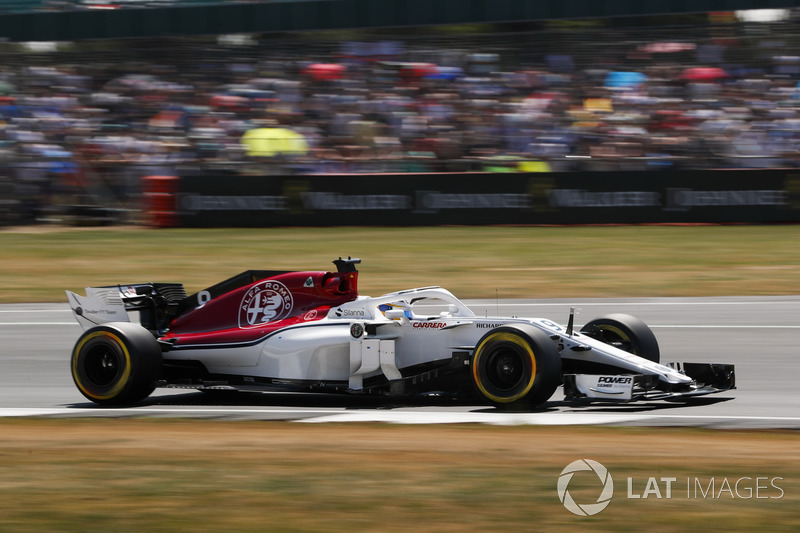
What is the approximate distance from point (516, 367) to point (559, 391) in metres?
1.28

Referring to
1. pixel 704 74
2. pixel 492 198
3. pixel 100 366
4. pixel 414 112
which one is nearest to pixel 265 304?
pixel 100 366

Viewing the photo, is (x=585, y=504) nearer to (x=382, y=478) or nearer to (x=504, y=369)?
(x=382, y=478)

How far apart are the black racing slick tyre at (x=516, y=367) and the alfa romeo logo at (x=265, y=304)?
74.3 inches

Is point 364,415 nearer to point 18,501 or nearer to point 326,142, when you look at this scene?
point 18,501

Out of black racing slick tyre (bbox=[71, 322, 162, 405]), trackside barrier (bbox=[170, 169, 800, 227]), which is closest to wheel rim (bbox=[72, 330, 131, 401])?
black racing slick tyre (bbox=[71, 322, 162, 405])

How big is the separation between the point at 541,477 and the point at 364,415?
8.74ft

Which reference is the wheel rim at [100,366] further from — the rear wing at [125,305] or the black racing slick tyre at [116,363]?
the rear wing at [125,305]

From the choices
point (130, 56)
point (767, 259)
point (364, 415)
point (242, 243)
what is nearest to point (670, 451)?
point (364, 415)

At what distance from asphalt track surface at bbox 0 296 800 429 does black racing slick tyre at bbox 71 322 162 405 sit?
15 cm

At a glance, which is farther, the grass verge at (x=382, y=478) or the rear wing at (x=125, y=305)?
the rear wing at (x=125, y=305)

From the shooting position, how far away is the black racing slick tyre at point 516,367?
7.90 m

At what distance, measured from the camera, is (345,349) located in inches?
343

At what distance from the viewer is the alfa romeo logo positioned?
928cm

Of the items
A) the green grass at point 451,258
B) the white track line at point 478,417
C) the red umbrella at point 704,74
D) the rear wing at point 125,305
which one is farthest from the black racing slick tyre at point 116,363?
the red umbrella at point 704,74
